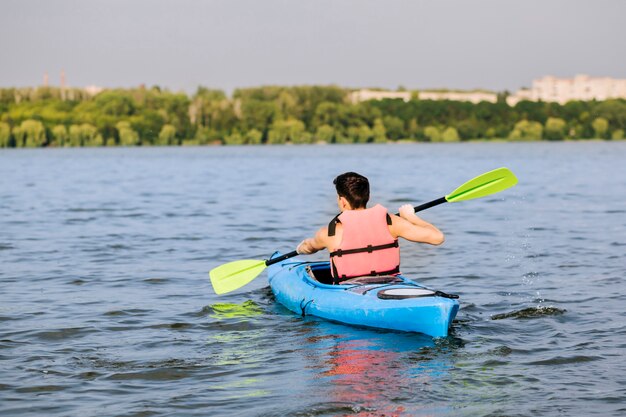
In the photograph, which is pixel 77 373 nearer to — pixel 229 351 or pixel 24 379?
pixel 24 379

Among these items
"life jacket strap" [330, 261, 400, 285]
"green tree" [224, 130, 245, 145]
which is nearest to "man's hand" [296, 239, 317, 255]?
"life jacket strap" [330, 261, 400, 285]

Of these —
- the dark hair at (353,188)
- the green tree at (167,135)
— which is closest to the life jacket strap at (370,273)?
the dark hair at (353,188)

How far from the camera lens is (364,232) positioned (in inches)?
283

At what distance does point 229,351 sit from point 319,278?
2084 millimetres

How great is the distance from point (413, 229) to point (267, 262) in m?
2.49

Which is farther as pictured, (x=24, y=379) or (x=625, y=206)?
(x=625, y=206)

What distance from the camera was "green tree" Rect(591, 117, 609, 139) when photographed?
340 ft

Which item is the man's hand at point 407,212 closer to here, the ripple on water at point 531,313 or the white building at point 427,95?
the ripple on water at point 531,313

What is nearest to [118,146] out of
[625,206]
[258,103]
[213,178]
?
[258,103]

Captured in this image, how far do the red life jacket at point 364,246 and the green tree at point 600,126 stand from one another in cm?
10143

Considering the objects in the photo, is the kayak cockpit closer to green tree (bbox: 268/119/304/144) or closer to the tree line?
the tree line

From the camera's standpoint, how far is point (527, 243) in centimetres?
1377

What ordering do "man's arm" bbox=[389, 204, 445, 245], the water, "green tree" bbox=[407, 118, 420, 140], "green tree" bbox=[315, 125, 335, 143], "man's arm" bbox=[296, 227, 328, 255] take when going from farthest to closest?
"green tree" bbox=[407, 118, 420, 140]
"green tree" bbox=[315, 125, 335, 143]
"man's arm" bbox=[296, 227, 328, 255]
"man's arm" bbox=[389, 204, 445, 245]
the water

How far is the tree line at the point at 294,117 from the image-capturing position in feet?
338
